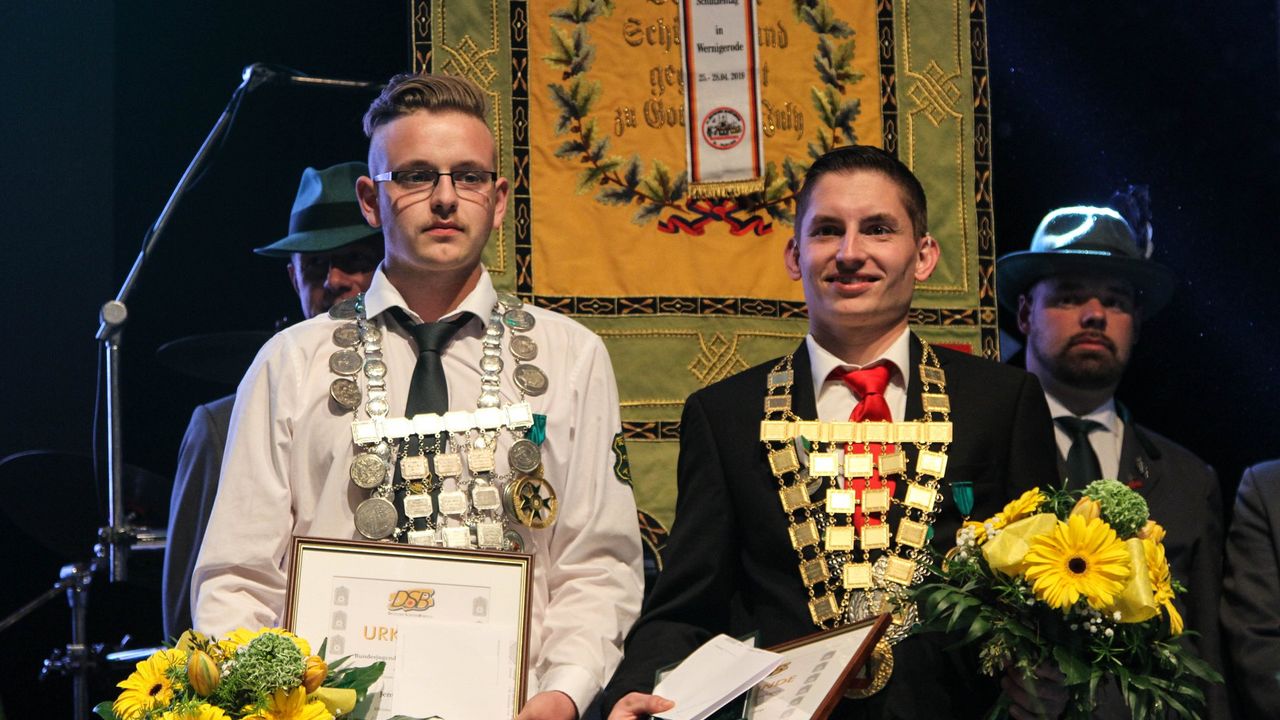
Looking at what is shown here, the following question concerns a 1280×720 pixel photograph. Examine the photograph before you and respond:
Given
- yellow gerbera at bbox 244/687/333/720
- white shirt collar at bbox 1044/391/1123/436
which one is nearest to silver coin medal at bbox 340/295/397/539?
yellow gerbera at bbox 244/687/333/720

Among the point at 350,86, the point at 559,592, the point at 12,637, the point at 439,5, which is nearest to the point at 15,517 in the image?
the point at 12,637

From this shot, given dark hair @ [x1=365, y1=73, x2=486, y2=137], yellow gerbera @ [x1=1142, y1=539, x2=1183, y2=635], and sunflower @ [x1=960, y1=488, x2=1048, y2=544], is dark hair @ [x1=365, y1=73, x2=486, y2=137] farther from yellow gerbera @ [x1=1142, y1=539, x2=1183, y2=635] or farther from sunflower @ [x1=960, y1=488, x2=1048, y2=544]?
yellow gerbera @ [x1=1142, y1=539, x2=1183, y2=635]

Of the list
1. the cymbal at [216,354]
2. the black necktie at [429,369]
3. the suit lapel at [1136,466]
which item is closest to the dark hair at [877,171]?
the black necktie at [429,369]

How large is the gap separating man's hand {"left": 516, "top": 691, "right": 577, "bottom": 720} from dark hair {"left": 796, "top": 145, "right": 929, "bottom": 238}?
1252mm

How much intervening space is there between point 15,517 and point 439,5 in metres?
2.09

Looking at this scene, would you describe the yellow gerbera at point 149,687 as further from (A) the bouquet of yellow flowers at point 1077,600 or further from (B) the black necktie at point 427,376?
(A) the bouquet of yellow flowers at point 1077,600

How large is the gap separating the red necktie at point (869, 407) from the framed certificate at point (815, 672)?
15.9 inches

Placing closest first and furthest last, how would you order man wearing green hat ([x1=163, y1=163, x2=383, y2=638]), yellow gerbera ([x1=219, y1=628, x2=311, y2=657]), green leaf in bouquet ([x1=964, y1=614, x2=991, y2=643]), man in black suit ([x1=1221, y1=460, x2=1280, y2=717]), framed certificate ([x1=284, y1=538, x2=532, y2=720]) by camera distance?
yellow gerbera ([x1=219, y1=628, x2=311, y2=657]) → green leaf in bouquet ([x1=964, y1=614, x2=991, y2=643]) → framed certificate ([x1=284, y1=538, x2=532, y2=720]) → man in black suit ([x1=1221, y1=460, x2=1280, y2=717]) → man wearing green hat ([x1=163, y1=163, x2=383, y2=638])

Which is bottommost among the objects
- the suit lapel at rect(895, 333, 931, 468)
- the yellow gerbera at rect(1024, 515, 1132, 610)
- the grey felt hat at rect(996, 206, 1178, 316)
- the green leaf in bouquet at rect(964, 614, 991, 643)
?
the green leaf in bouquet at rect(964, 614, 991, 643)

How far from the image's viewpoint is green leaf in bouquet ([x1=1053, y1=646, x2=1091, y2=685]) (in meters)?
2.74

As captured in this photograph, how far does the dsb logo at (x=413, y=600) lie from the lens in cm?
295

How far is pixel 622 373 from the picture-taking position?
16.4ft

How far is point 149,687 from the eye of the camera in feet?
8.76

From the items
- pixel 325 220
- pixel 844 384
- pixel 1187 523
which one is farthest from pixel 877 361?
pixel 325 220
